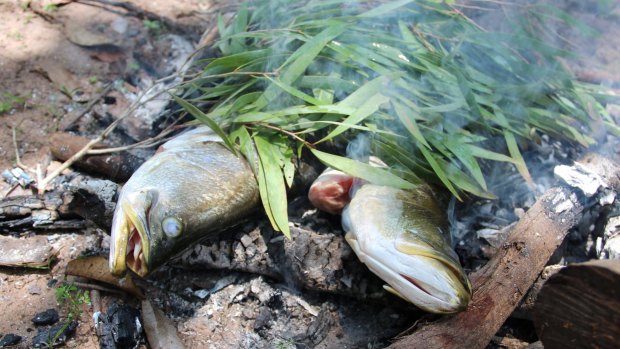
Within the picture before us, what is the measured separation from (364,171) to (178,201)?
3.65 feet

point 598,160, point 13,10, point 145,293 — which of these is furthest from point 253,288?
point 13,10

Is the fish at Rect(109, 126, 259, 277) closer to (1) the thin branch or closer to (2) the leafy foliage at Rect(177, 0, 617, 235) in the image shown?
(2) the leafy foliage at Rect(177, 0, 617, 235)

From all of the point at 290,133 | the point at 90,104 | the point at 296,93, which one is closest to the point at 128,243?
the point at 290,133

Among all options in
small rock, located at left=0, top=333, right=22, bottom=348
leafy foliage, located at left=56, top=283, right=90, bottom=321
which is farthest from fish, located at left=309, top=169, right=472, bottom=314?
small rock, located at left=0, top=333, right=22, bottom=348

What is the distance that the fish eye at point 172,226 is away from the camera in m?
2.79

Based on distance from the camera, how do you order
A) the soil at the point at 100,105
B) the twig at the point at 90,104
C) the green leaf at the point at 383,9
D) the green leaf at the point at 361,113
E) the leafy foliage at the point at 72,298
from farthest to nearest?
the twig at the point at 90,104
the green leaf at the point at 383,9
the green leaf at the point at 361,113
the soil at the point at 100,105
the leafy foliage at the point at 72,298

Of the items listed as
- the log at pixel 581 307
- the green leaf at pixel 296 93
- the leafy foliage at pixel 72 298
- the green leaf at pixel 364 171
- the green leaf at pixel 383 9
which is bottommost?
the leafy foliage at pixel 72 298

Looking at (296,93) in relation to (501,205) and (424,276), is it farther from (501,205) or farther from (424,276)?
(501,205)

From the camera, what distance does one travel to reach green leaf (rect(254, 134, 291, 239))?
316 cm

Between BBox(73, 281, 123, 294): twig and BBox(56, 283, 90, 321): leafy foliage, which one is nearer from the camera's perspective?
BBox(56, 283, 90, 321): leafy foliage

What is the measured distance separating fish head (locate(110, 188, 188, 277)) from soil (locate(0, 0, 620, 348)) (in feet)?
2.00

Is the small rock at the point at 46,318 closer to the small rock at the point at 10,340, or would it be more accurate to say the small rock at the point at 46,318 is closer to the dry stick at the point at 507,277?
the small rock at the point at 10,340

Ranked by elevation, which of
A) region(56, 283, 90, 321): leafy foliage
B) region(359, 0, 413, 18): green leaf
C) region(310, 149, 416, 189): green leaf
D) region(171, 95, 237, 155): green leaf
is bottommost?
region(56, 283, 90, 321): leafy foliage

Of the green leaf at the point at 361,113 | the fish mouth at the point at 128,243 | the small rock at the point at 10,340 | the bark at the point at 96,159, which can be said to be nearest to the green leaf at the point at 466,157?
the green leaf at the point at 361,113
